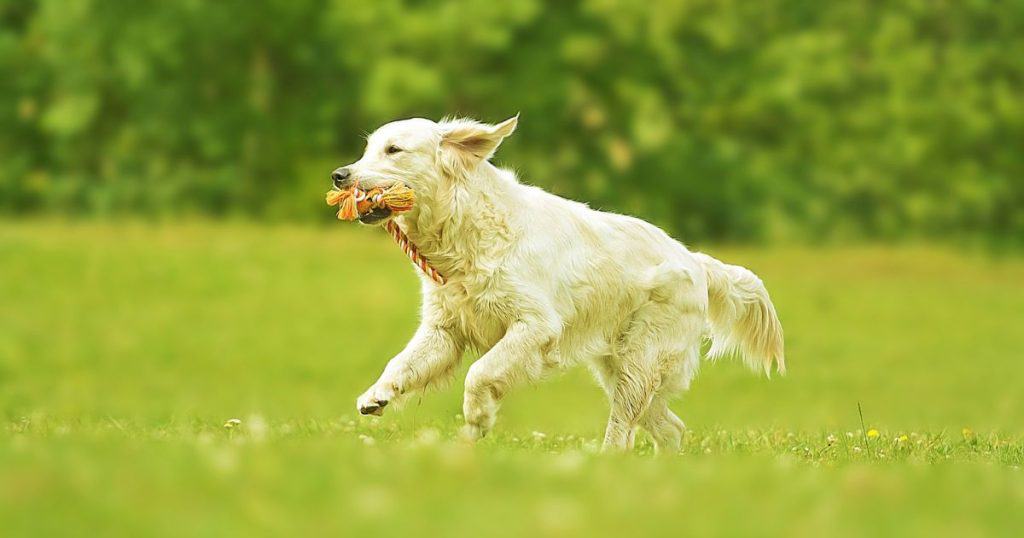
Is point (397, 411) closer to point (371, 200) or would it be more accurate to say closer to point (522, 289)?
point (522, 289)

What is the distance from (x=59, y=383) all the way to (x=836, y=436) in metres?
12.0

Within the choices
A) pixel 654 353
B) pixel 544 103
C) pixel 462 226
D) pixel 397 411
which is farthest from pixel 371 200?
pixel 544 103

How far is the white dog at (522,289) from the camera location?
7.39 m

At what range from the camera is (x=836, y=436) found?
9.02 metres

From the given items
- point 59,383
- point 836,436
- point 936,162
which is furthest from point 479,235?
point 936,162

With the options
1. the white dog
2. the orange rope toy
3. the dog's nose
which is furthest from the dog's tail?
the dog's nose

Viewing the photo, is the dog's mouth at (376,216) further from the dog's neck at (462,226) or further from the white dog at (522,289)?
the dog's neck at (462,226)

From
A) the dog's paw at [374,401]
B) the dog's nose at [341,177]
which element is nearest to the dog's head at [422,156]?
the dog's nose at [341,177]

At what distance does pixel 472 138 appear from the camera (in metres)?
7.73

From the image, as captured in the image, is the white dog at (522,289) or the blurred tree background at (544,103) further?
the blurred tree background at (544,103)

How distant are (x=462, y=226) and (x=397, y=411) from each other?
1.10m

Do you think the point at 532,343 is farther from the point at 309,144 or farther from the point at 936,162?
the point at 936,162

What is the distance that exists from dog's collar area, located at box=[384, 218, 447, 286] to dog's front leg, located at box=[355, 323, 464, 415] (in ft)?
0.88

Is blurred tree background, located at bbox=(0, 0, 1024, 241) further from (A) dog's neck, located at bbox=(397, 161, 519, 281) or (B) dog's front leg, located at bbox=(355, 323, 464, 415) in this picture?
(B) dog's front leg, located at bbox=(355, 323, 464, 415)
